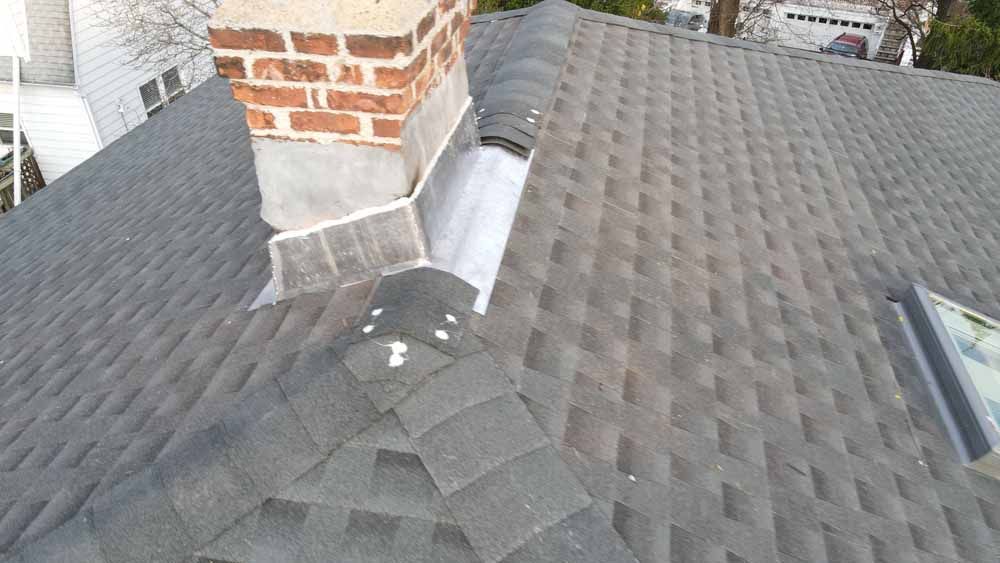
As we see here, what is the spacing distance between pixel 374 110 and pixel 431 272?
635 millimetres

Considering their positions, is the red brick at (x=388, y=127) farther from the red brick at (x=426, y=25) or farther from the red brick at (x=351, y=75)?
the red brick at (x=426, y=25)

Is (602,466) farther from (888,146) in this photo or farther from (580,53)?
Answer: (888,146)

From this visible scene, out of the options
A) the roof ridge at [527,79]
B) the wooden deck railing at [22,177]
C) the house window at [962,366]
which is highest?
the roof ridge at [527,79]

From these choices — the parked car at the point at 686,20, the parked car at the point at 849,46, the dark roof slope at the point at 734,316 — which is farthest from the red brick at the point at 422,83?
the parked car at the point at 849,46

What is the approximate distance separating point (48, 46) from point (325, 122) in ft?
45.1

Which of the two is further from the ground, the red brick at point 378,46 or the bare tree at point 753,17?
the red brick at point 378,46

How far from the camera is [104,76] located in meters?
13.1

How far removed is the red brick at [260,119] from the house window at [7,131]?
1482 centimetres

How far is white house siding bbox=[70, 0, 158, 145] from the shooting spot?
487 inches

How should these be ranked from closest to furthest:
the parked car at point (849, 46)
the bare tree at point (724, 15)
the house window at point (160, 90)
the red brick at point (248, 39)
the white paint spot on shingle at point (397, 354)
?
the white paint spot on shingle at point (397, 354) → the red brick at point (248, 39) → the house window at point (160, 90) → the bare tree at point (724, 15) → the parked car at point (849, 46)

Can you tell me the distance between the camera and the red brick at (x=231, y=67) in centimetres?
214

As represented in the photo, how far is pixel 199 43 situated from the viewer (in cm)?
1744

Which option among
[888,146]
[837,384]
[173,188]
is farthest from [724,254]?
[173,188]

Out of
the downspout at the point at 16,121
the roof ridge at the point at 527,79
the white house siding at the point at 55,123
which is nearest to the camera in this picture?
the roof ridge at the point at 527,79
